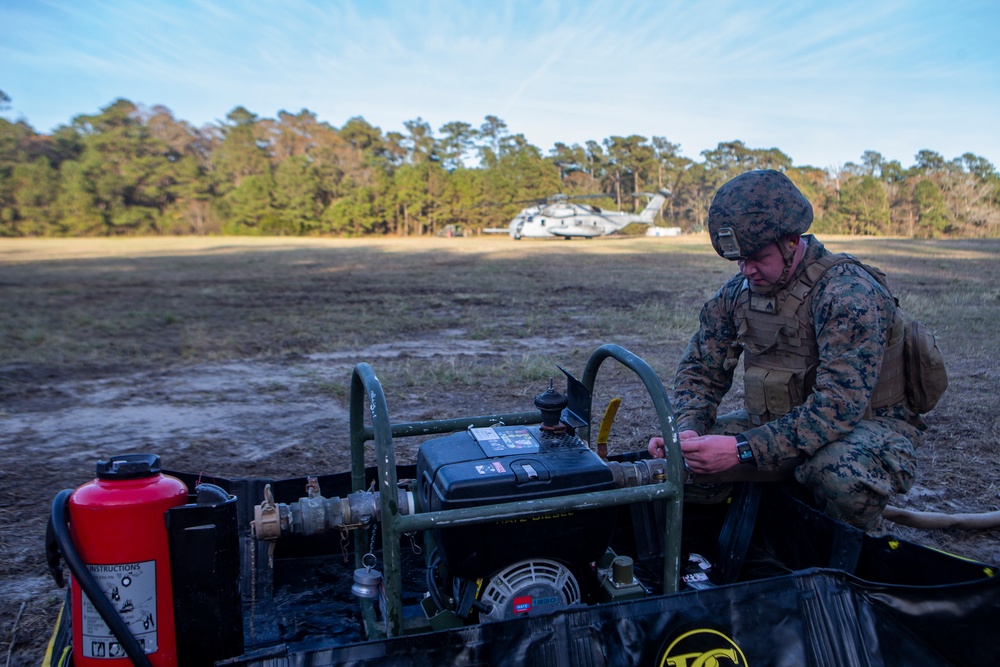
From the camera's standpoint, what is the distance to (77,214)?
165 feet

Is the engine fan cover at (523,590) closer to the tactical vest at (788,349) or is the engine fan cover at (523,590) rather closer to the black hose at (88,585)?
the black hose at (88,585)

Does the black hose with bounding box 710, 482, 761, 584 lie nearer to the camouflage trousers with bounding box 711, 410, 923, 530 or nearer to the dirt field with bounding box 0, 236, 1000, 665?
the camouflage trousers with bounding box 711, 410, 923, 530

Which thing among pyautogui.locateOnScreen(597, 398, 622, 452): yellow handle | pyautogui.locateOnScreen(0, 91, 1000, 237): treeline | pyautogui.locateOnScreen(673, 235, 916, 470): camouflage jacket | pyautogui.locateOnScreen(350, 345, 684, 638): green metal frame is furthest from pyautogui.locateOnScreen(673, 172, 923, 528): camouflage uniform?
pyautogui.locateOnScreen(0, 91, 1000, 237): treeline

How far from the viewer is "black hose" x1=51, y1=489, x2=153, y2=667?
6.03 feet

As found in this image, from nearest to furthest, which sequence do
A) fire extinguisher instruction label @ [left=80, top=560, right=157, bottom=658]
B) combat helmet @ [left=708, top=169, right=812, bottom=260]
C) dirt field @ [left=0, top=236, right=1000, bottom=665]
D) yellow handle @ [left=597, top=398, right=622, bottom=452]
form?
fire extinguisher instruction label @ [left=80, top=560, right=157, bottom=658], yellow handle @ [left=597, top=398, right=622, bottom=452], combat helmet @ [left=708, top=169, right=812, bottom=260], dirt field @ [left=0, top=236, right=1000, bottom=665]

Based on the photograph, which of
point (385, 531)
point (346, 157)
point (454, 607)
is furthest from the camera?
point (346, 157)

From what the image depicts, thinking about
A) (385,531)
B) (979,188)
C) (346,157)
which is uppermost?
(346,157)

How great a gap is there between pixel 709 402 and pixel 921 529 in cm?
135

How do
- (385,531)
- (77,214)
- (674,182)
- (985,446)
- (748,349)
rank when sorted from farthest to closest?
(674,182), (77,214), (985,446), (748,349), (385,531)

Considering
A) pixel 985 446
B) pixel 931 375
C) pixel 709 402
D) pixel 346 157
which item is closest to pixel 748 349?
pixel 709 402

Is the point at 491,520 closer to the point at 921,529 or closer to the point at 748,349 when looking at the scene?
the point at 748,349

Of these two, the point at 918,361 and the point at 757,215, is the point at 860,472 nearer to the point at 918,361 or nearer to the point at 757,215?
the point at 918,361

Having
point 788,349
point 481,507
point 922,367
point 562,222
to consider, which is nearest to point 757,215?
point 788,349

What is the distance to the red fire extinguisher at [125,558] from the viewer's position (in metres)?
1.93
